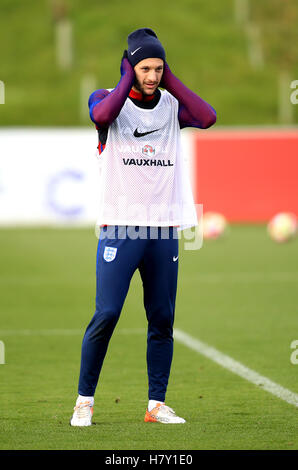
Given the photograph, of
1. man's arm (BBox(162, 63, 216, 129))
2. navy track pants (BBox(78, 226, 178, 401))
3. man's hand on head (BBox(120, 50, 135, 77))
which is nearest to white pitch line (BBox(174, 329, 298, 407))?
navy track pants (BBox(78, 226, 178, 401))

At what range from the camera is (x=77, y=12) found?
45.9 meters

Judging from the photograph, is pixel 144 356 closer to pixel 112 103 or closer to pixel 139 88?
pixel 139 88

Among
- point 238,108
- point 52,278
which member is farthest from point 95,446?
point 238,108

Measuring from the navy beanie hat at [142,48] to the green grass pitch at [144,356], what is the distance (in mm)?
2100

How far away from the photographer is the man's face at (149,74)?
5414 millimetres

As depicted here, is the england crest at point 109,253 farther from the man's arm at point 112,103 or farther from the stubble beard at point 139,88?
the stubble beard at point 139,88

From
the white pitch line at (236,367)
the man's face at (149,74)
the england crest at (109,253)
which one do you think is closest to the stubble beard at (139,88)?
the man's face at (149,74)

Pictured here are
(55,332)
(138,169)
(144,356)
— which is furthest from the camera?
(55,332)

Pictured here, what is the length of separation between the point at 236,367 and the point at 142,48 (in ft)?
10.2

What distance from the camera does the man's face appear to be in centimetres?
541

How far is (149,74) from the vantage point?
17.8 feet

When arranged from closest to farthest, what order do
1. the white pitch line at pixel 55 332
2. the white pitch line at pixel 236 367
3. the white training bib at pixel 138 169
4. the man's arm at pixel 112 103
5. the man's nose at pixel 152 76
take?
1. the man's arm at pixel 112 103
2. the man's nose at pixel 152 76
3. the white training bib at pixel 138 169
4. the white pitch line at pixel 236 367
5. the white pitch line at pixel 55 332

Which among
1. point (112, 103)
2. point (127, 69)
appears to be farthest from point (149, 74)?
point (112, 103)

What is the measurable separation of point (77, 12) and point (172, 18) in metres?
5.31
